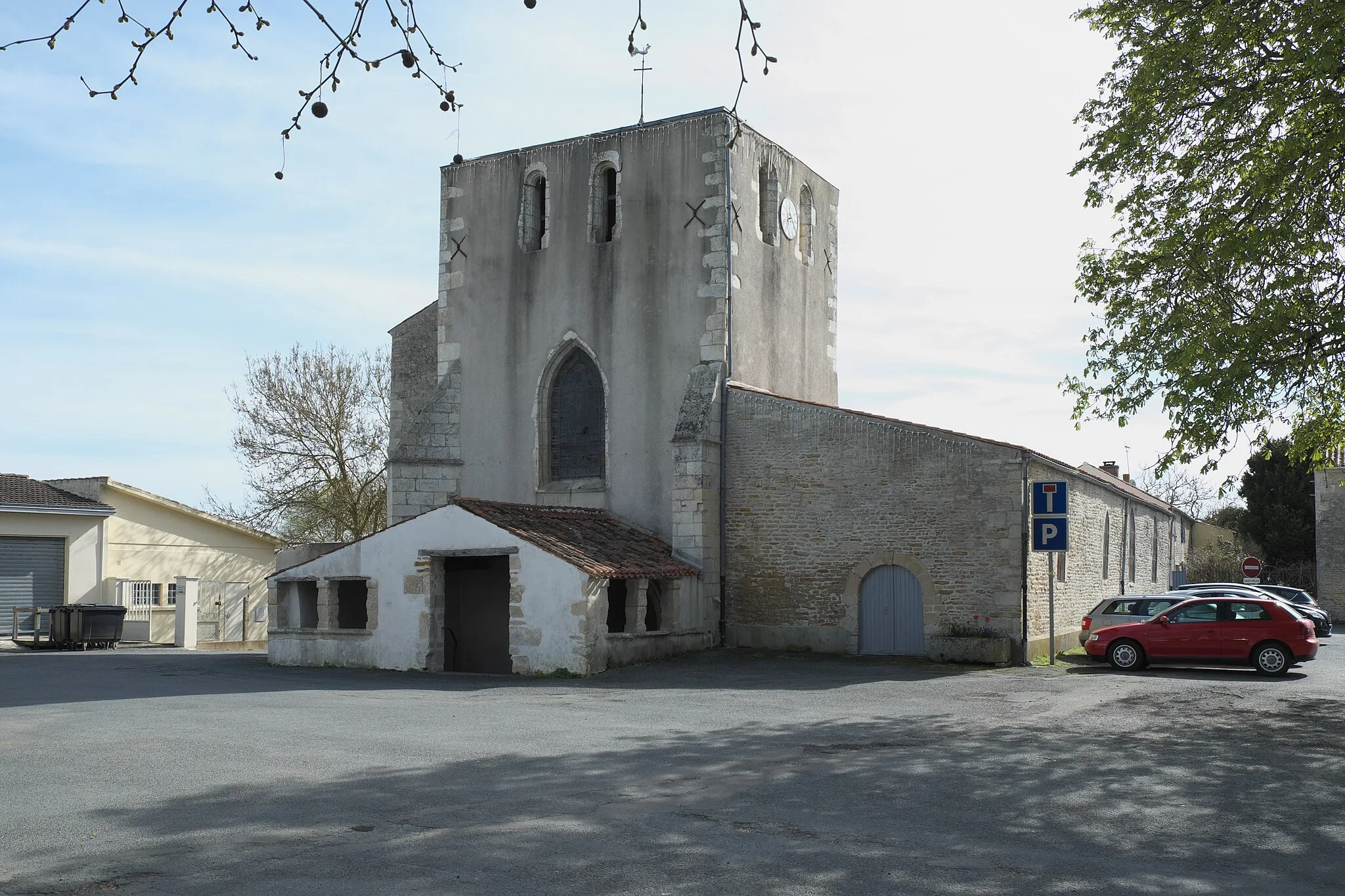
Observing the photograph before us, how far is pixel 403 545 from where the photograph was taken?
19.6m

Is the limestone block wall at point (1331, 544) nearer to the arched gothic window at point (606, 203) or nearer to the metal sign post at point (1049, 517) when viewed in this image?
the metal sign post at point (1049, 517)

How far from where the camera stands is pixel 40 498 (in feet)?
98.9

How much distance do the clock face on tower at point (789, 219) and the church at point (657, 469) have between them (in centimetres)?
7

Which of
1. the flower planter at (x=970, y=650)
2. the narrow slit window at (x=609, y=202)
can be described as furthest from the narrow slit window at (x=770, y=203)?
the flower planter at (x=970, y=650)

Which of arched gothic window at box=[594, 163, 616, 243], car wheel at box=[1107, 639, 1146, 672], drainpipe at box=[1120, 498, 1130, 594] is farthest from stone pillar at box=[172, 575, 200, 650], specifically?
drainpipe at box=[1120, 498, 1130, 594]

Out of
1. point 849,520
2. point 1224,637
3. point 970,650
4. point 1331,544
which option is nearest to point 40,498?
point 849,520

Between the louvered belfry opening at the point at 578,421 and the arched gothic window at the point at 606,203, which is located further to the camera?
the arched gothic window at the point at 606,203

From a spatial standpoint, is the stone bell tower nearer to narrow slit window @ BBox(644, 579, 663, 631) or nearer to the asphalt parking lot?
narrow slit window @ BBox(644, 579, 663, 631)

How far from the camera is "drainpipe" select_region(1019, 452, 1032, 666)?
18.7 meters

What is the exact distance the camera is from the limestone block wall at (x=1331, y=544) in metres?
38.1

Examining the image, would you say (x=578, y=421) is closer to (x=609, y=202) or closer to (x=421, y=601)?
(x=609, y=202)

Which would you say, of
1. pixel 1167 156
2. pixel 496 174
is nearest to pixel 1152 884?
pixel 1167 156

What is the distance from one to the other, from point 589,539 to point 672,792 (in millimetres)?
11484

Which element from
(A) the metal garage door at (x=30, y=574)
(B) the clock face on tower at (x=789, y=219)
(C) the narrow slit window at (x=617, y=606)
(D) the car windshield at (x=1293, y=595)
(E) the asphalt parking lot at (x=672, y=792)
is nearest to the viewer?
(E) the asphalt parking lot at (x=672, y=792)
